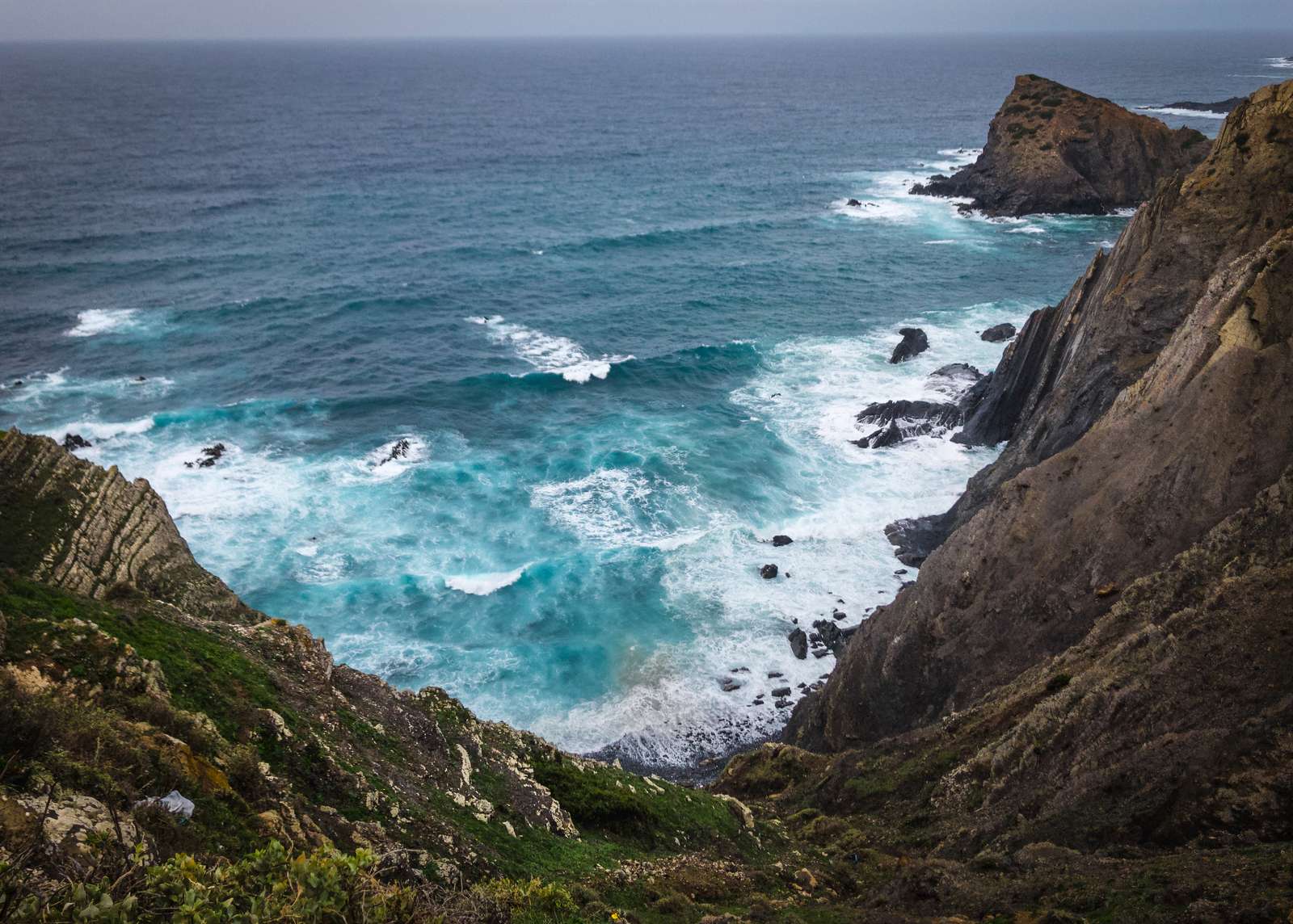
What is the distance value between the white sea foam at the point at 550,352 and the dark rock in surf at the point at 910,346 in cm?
2301

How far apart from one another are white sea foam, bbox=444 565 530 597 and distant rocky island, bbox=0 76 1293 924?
18.2m

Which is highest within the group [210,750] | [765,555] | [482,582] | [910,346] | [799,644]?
[910,346]

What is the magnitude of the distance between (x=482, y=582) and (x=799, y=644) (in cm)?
1796

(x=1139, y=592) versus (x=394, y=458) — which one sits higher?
(x=1139, y=592)

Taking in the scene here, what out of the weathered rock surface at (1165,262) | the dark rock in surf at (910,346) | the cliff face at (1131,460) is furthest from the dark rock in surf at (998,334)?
the cliff face at (1131,460)

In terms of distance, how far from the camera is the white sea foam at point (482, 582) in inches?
1886

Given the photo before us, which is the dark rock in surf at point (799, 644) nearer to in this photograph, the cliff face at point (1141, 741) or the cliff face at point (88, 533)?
the cliff face at point (1141, 741)

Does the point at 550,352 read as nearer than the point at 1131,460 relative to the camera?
No

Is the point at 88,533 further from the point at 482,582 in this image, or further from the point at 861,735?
the point at 861,735

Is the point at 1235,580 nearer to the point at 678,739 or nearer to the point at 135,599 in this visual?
the point at 678,739

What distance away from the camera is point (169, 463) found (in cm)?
5688

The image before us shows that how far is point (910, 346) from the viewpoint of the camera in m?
73.5

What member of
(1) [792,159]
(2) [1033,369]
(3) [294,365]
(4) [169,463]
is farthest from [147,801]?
(1) [792,159]

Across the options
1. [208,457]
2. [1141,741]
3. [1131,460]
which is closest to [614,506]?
[208,457]
